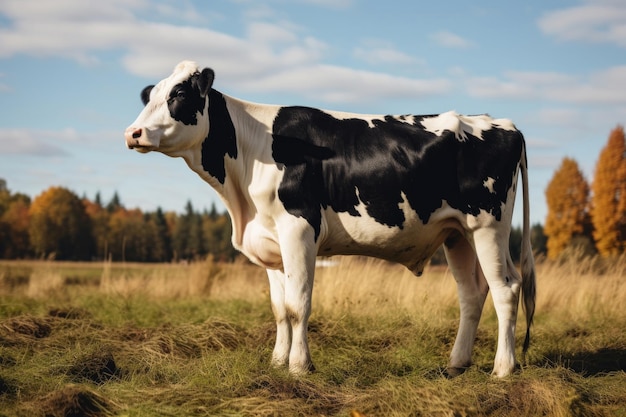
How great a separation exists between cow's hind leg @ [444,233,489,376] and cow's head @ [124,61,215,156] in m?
2.93

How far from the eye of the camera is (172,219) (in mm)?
106812

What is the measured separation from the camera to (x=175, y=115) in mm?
6402

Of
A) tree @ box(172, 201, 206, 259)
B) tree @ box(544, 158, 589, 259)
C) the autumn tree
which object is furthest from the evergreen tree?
tree @ box(544, 158, 589, 259)

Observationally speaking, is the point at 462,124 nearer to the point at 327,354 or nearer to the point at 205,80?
the point at 205,80

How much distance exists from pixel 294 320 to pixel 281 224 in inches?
34.8

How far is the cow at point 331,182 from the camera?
640 centimetres

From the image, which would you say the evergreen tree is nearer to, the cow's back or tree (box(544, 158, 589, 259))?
tree (box(544, 158, 589, 259))

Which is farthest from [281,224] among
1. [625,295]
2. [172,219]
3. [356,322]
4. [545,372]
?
[172,219]

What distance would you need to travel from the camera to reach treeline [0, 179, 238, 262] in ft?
210

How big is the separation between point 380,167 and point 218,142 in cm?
159

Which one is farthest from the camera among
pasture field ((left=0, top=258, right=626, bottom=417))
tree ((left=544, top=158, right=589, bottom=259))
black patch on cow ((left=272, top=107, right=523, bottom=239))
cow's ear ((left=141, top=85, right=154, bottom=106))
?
tree ((left=544, top=158, right=589, bottom=259))

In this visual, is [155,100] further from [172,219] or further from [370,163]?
[172,219]

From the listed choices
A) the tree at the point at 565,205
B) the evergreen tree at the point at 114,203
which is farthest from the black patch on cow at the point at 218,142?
the evergreen tree at the point at 114,203

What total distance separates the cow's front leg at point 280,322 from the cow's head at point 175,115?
159cm
